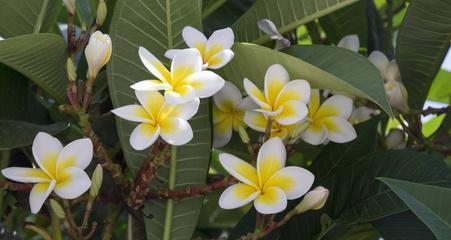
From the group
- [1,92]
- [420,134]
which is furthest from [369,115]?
[1,92]

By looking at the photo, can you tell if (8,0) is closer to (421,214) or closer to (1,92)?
(1,92)

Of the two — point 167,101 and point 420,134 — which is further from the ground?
point 167,101

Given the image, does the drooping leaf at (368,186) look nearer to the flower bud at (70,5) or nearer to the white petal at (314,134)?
the white petal at (314,134)

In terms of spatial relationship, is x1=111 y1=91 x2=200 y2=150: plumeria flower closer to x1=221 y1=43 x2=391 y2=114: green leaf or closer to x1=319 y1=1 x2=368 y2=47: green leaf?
x1=221 y1=43 x2=391 y2=114: green leaf

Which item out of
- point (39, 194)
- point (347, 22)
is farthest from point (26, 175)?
point (347, 22)

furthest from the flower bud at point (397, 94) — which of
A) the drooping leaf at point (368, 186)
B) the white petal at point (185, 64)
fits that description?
the white petal at point (185, 64)

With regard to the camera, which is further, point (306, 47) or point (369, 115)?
point (369, 115)
